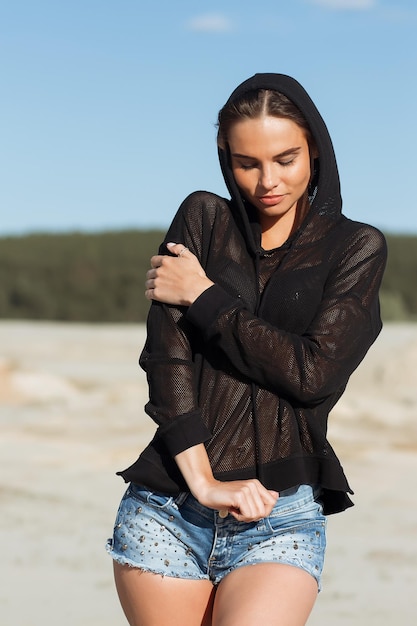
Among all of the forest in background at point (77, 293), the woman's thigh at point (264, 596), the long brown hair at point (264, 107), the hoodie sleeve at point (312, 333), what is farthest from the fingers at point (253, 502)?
the forest in background at point (77, 293)

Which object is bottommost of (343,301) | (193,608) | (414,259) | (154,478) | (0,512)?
(414,259)

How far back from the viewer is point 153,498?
9.45ft

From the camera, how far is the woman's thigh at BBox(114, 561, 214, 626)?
9.37 ft

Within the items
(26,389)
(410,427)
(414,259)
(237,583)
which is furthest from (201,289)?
(414,259)

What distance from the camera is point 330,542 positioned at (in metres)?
7.92

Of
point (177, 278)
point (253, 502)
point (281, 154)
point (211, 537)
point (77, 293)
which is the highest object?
point (281, 154)

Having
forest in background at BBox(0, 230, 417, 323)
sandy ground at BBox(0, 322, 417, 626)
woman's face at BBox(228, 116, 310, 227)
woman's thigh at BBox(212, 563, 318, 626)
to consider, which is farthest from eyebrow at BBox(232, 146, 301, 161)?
forest in background at BBox(0, 230, 417, 323)

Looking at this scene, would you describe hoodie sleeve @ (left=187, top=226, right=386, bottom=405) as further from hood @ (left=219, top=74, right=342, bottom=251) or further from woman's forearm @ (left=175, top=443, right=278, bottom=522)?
woman's forearm @ (left=175, top=443, right=278, bottom=522)

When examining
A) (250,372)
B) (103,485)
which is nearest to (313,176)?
(250,372)

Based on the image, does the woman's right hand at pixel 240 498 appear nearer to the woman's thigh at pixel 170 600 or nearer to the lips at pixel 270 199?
the woman's thigh at pixel 170 600

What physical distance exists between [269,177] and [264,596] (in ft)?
3.25

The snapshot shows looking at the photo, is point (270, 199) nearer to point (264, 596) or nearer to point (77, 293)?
point (264, 596)

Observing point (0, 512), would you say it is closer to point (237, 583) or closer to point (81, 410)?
point (81, 410)

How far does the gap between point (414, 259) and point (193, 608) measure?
41919mm
